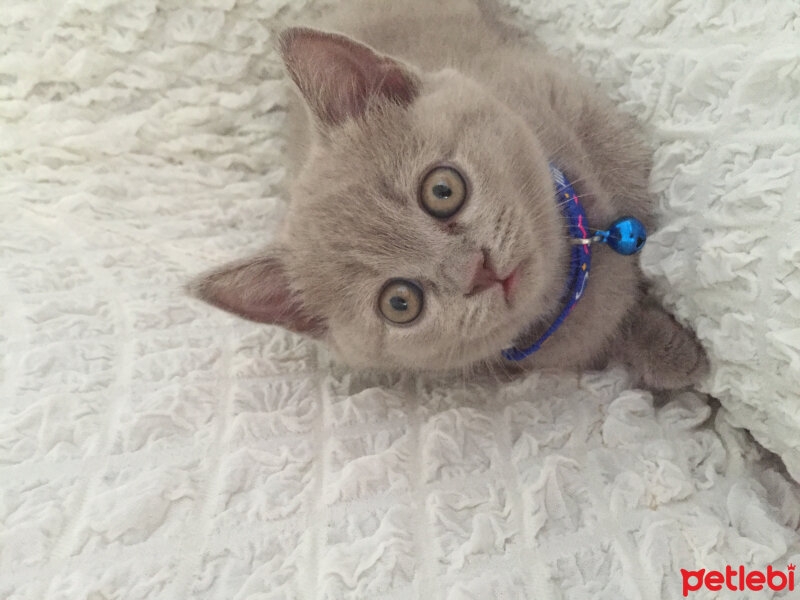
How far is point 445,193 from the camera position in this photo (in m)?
0.88

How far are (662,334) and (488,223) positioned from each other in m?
0.39

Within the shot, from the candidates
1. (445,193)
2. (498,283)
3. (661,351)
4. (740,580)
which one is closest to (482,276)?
(498,283)

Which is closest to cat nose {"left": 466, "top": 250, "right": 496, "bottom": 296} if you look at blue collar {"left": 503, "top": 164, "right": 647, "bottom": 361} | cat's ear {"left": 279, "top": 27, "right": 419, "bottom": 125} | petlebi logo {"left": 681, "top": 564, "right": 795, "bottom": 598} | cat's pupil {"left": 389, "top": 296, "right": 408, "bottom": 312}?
cat's pupil {"left": 389, "top": 296, "right": 408, "bottom": 312}

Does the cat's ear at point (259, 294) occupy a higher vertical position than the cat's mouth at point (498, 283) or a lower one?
higher

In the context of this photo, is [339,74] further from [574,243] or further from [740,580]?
[740,580]

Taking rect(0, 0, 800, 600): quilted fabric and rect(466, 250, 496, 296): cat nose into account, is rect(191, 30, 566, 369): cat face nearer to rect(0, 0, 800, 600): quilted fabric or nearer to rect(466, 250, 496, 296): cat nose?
rect(466, 250, 496, 296): cat nose

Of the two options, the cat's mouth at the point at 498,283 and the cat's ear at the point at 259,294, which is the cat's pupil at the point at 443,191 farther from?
the cat's ear at the point at 259,294

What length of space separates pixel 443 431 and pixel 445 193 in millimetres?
366

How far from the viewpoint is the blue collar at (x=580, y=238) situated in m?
1.00

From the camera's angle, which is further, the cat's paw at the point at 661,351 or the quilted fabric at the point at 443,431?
the cat's paw at the point at 661,351

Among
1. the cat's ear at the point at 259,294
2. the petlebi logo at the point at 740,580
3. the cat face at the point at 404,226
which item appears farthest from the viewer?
the cat's ear at the point at 259,294

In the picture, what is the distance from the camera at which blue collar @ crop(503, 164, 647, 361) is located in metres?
1.00

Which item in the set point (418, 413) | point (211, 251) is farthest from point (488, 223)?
point (211, 251)

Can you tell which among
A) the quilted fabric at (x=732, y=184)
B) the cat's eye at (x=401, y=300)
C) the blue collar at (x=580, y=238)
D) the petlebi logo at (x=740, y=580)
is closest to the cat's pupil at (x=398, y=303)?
the cat's eye at (x=401, y=300)
